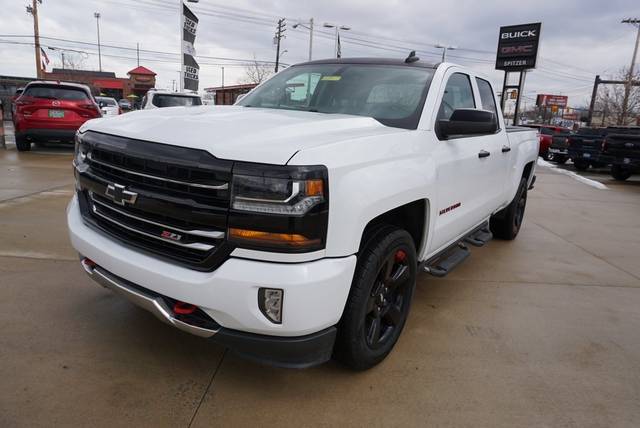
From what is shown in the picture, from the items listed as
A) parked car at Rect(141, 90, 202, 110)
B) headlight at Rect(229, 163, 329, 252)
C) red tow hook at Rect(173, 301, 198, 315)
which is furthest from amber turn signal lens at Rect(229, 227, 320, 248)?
parked car at Rect(141, 90, 202, 110)

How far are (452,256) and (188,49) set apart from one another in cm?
1282

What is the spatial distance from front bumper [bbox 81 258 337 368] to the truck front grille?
23 cm

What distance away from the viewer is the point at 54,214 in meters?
5.53

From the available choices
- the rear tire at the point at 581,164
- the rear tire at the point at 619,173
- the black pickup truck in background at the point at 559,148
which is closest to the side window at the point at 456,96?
the rear tire at the point at 619,173

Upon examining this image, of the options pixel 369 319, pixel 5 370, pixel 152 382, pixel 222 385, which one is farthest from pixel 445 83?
pixel 5 370

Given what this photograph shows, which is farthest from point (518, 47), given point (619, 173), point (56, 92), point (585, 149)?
point (56, 92)

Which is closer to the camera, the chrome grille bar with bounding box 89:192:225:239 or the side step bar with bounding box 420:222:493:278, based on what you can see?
the chrome grille bar with bounding box 89:192:225:239

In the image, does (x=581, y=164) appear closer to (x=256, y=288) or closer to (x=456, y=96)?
(x=456, y=96)

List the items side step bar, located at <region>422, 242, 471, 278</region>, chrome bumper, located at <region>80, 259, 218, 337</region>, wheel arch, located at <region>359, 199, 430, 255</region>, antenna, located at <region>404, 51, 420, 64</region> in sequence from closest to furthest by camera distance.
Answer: chrome bumper, located at <region>80, 259, 218, 337</region>, wheel arch, located at <region>359, 199, 430, 255</region>, side step bar, located at <region>422, 242, 471, 278</region>, antenna, located at <region>404, 51, 420, 64</region>

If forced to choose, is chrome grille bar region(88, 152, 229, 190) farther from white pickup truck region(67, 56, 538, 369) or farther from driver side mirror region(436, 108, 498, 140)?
driver side mirror region(436, 108, 498, 140)

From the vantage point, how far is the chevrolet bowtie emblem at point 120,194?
2.22 m

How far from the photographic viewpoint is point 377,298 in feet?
8.57

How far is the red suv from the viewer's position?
10289 mm

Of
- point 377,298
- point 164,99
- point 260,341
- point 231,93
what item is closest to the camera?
point 260,341
